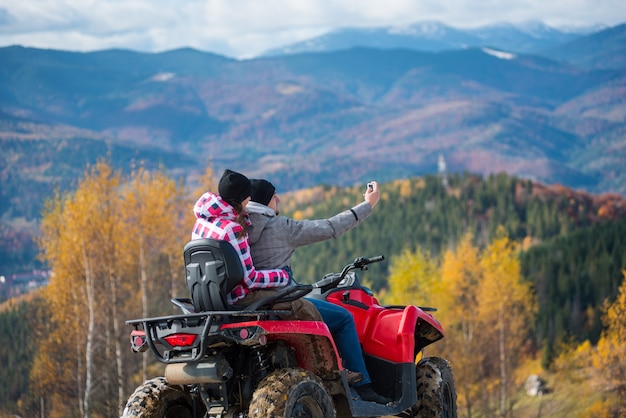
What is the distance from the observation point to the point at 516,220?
156 metres

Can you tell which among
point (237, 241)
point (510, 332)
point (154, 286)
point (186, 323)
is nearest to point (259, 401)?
point (186, 323)

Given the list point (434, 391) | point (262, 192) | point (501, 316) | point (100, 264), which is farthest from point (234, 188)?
point (501, 316)

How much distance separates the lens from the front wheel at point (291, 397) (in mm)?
6907

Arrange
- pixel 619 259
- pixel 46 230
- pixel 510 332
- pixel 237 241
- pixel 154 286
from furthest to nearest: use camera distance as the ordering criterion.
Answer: pixel 619 259 → pixel 510 332 → pixel 154 286 → pixel 46 230 → pixel 237 241

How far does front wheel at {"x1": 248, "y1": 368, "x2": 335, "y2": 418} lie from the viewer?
6907 mm

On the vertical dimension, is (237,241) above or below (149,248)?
above

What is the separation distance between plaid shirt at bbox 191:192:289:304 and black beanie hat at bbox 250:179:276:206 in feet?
1.59

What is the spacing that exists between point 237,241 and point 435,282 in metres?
69.9

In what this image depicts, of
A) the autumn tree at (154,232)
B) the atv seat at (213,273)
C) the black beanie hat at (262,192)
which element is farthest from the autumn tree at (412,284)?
the atv seat at (213,273)

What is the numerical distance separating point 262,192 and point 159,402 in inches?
75.3

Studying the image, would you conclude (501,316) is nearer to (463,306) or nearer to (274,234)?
(463,306)

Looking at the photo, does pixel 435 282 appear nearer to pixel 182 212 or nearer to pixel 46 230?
pixel 182 212

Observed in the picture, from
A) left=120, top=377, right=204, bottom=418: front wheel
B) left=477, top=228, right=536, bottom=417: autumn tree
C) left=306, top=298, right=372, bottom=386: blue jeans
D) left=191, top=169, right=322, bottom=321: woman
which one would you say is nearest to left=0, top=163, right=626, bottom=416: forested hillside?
left=477, top=228, right=536, bottom=417: autumn tree

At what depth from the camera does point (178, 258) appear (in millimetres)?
47656
